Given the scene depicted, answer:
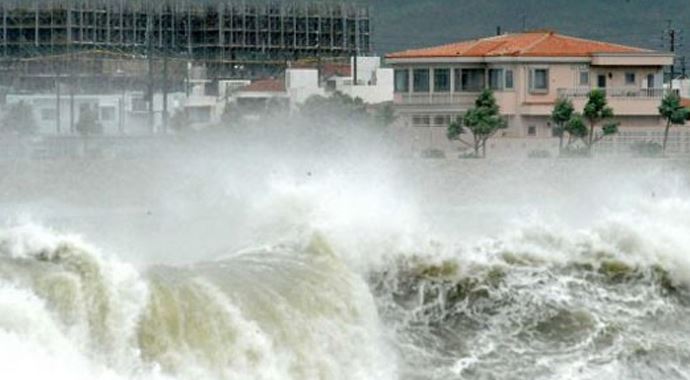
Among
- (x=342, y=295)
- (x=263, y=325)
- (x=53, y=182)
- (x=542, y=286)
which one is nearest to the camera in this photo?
(x=263, y=325)

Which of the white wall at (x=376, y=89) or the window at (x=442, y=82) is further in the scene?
the white wall at (x=376, y=89)

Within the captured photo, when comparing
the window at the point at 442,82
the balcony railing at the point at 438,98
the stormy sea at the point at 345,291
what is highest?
the window at the point at 442,82

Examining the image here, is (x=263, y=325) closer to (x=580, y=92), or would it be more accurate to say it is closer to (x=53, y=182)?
(x=53, y=182)

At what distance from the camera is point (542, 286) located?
1044 inches

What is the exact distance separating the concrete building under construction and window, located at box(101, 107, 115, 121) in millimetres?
4270

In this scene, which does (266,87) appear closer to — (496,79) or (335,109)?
(335,109)

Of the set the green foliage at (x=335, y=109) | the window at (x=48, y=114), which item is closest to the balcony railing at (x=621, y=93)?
the green foliage at (x=335, y=109)

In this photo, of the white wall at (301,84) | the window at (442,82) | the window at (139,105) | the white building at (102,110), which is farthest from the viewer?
the window at (139,105)

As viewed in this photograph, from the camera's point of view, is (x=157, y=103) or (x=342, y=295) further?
(x=157, y=103)

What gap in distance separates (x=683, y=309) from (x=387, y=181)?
43.7ft

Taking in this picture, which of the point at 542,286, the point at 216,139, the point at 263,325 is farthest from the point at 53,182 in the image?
the point at 263,325

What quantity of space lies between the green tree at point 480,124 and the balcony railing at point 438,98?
1.79 meters

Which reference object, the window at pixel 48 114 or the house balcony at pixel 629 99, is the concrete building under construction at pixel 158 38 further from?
Result: the house balcony at pixel 629 99

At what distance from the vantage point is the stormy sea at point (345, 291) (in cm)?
2053
